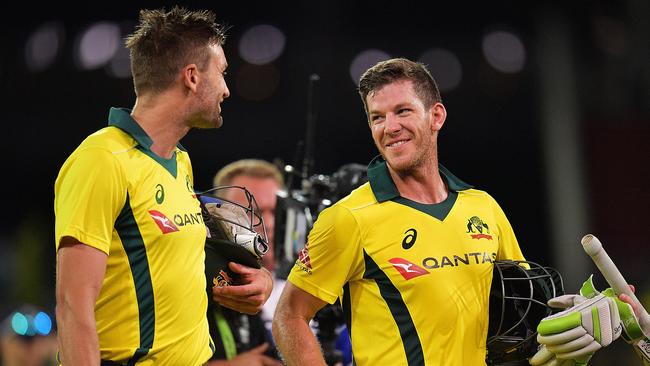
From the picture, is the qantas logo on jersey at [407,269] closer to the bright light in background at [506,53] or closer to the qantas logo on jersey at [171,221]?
the qantas logo on jersey at [171,221]

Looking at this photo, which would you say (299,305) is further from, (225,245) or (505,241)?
(505,241)

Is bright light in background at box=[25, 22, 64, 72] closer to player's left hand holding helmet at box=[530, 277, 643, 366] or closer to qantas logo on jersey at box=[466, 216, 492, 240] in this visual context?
qantas logo on jersey at box=[466, 216, 492, 240]

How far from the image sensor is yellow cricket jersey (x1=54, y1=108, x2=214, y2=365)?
247 cm

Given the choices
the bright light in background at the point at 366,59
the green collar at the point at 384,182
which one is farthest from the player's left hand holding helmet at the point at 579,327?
the bright light in background at the point at 366,59

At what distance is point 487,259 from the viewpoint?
116 inches

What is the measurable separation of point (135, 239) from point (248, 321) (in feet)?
5.69

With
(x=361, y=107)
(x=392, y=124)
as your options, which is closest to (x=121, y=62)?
(x=361, y=107)

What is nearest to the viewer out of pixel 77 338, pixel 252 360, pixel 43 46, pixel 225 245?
pixel 77 338

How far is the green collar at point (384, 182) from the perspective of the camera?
2992 mm

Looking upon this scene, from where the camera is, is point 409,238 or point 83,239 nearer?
point 83,239

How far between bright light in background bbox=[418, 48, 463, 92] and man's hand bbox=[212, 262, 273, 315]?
975 cm

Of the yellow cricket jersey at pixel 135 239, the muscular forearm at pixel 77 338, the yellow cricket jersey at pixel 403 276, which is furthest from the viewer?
the yellow cricket jersey at pixel 403 276

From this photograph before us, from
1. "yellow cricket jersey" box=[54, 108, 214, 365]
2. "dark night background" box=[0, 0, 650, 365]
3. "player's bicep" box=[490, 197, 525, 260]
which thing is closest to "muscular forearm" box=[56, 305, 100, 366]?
"yellow cricket jersey" box=[54, 108, 214, 365]

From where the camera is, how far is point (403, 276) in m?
2.85
